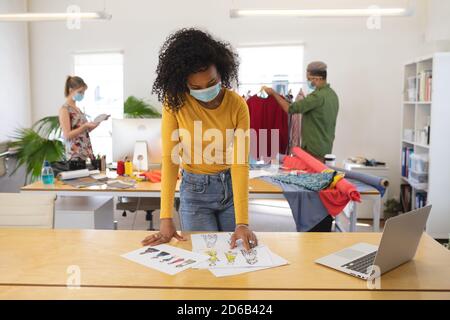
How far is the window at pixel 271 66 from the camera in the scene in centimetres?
565

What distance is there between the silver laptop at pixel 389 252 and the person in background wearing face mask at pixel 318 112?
8.59ft

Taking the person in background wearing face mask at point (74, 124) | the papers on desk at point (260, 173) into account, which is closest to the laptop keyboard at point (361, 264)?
the papers on desk at point (260, 173)

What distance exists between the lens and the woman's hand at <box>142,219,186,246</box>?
5.68 feet

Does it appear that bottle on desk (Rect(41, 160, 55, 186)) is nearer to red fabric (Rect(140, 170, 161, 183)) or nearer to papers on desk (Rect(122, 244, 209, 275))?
red fabric (Rect(140, 170, 161, 183))

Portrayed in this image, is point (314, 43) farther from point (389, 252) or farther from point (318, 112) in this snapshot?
point (389, 252)

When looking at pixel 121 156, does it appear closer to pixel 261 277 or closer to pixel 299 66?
pixel 261 277

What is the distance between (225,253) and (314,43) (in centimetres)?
444

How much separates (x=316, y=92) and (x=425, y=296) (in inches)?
119

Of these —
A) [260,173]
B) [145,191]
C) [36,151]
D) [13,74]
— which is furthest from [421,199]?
[13,74]

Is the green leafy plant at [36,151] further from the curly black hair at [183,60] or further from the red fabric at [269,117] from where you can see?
the curly black hair at [183,60]

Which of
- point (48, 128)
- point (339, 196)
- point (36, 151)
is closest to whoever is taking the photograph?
point (339, 196)

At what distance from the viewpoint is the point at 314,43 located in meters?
5.51

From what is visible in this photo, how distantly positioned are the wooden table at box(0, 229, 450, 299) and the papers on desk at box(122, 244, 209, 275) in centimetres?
3
